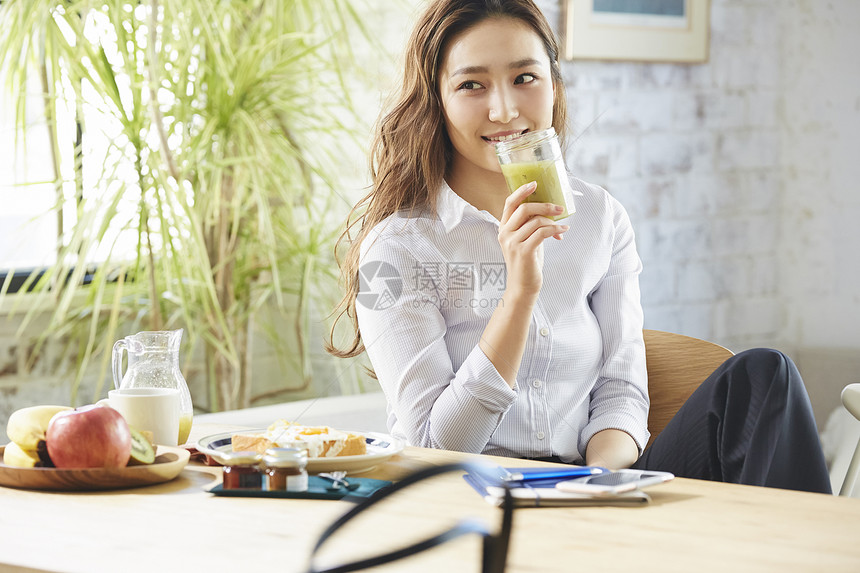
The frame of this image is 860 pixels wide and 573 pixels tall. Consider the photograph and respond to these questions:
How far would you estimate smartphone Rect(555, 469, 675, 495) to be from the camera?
3.49 feet

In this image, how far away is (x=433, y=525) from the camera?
99 cm

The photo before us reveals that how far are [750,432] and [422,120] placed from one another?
0.77 m

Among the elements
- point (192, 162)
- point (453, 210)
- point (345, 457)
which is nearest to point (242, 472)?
point (345, 457)

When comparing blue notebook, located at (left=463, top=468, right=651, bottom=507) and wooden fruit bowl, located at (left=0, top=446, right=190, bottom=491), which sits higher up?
wooden fruit bowl, located at (left=0, top=446, right=190, bottom=491)

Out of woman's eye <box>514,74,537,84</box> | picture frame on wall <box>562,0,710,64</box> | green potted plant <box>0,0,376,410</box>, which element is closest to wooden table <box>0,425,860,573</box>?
woman's eye <box>514,74,537,84</box>

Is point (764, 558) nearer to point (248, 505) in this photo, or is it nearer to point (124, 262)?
point (248, 505)

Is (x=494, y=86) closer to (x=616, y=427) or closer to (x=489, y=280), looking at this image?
Result: (x=489, y=280)

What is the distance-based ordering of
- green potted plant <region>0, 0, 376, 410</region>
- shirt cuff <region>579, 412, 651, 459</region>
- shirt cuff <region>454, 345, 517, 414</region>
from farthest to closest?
green potted plant <region>0, 0, 376, 410</region> < shirt cuff <region>579, 412, 651, 459</region> < shirt cuff <region>454, 345, 517, 414</region>

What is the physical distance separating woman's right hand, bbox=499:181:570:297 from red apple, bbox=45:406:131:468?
0.61m

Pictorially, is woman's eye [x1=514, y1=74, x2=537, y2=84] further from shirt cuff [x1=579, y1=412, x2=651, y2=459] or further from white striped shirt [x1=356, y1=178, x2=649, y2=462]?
shirt cuff [x1=579, y1=412, x2=651, y2=459]

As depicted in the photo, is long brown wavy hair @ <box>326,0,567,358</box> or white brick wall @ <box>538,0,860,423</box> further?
white brick wall @ <box>538,0,860,423</box>

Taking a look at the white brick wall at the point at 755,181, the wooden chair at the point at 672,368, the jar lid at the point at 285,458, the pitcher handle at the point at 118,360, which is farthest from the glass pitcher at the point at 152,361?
the white brick wall at the point at 755,181

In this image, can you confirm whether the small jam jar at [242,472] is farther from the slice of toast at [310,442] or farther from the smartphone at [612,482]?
the smartphone at [612,482]

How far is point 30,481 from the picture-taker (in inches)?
43.7
